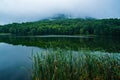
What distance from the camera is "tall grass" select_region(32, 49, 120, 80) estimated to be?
8969 millimetres

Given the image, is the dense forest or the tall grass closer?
the tall grass

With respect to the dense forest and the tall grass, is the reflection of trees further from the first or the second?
the dense forest

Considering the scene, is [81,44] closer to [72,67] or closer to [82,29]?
[72,67]

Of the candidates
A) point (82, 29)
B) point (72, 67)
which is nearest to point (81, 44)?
point (72, 67)

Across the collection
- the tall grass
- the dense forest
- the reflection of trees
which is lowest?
the dense forest

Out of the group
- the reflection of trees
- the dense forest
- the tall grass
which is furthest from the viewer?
the dense forest

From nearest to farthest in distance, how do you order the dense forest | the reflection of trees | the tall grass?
the tall grass, the reflection of trees, the dense forest

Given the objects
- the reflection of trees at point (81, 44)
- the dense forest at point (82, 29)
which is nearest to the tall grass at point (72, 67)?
the reflection of trees at point (81, 44)

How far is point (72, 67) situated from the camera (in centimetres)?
948

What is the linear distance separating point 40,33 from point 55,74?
94.8 meters

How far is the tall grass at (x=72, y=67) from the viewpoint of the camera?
897 centimetres

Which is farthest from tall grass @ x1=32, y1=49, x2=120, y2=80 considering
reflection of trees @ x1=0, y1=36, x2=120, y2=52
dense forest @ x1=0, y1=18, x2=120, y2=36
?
dense forest @ x1=0, y1=18, x2=120, y2=36

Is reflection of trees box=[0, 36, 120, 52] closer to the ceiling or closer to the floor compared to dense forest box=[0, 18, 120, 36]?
closer to the ceiling

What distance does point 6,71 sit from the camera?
15664 millimetres
